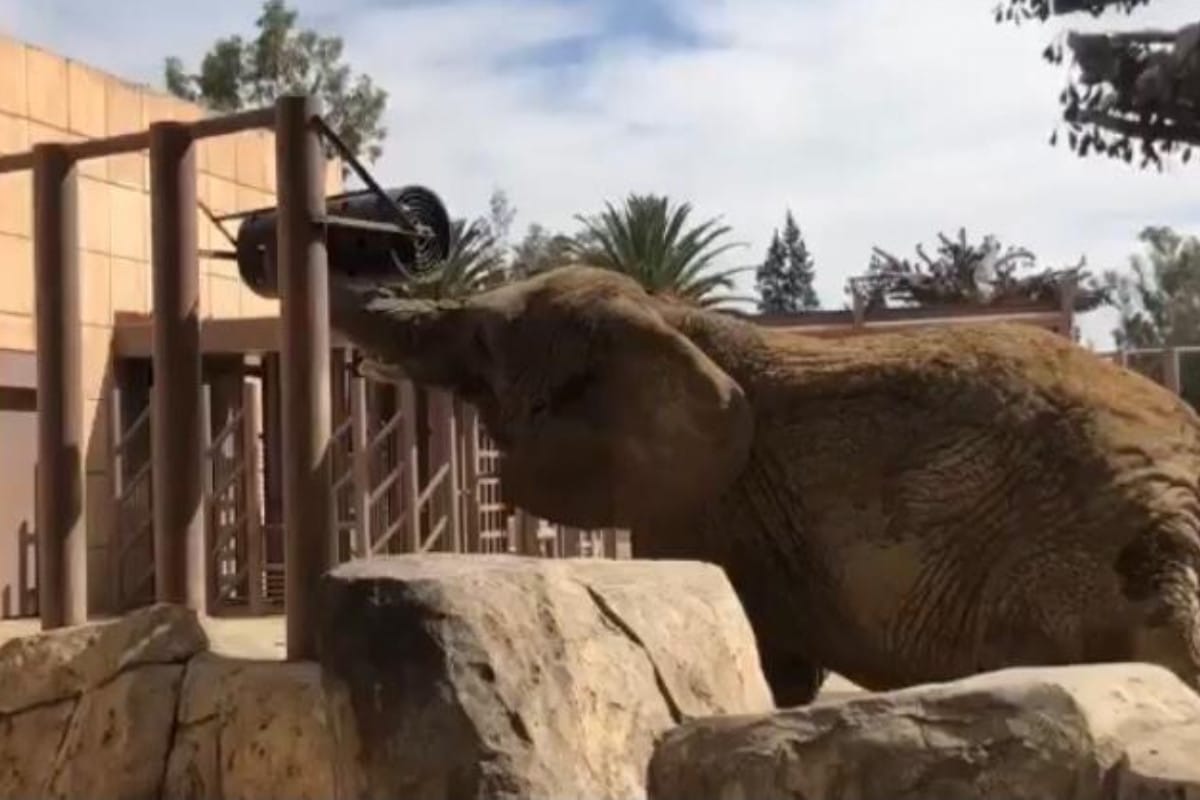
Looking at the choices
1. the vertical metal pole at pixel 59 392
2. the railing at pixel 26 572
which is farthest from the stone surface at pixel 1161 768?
the railing at pixel 26 572

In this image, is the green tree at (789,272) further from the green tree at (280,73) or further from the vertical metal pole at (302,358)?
the vertical metal pole at (302,358)

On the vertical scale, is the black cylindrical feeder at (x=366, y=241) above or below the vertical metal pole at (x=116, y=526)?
above

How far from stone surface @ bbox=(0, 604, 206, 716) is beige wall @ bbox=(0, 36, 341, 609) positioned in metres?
9.12

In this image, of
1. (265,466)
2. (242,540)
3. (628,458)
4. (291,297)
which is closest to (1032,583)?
(628,458)

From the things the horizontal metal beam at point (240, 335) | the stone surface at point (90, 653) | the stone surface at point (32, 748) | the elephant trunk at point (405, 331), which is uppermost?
the horizontal metal beam at point (240, 335)

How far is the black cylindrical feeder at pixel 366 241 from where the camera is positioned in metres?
6.19

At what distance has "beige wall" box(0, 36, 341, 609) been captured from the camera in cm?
1487

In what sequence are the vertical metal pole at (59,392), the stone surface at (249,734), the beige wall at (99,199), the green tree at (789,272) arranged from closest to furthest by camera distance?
the stone surface at (249,734), the vertical metal pole at (59,392), the beige wall at (99,199), the green tree at (789,272)

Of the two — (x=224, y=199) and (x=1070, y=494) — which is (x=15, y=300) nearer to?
(x=224, y=199)

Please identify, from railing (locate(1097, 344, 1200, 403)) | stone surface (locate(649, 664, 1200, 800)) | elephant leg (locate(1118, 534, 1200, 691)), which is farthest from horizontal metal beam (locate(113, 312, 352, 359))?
stone surface (locate(649, 664, 1200, 800))

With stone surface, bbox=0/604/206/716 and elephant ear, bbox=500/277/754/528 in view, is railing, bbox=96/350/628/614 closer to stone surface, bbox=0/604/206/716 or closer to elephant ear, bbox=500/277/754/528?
elephant ear, bbox=500/277/754/528

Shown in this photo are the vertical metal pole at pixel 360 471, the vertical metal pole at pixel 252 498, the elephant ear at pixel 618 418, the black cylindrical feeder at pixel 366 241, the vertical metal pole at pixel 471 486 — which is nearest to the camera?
the elephant ear at pixel 618 418

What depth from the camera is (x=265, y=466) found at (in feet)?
55.6

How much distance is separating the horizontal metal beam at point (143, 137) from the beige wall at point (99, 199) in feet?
26.2
